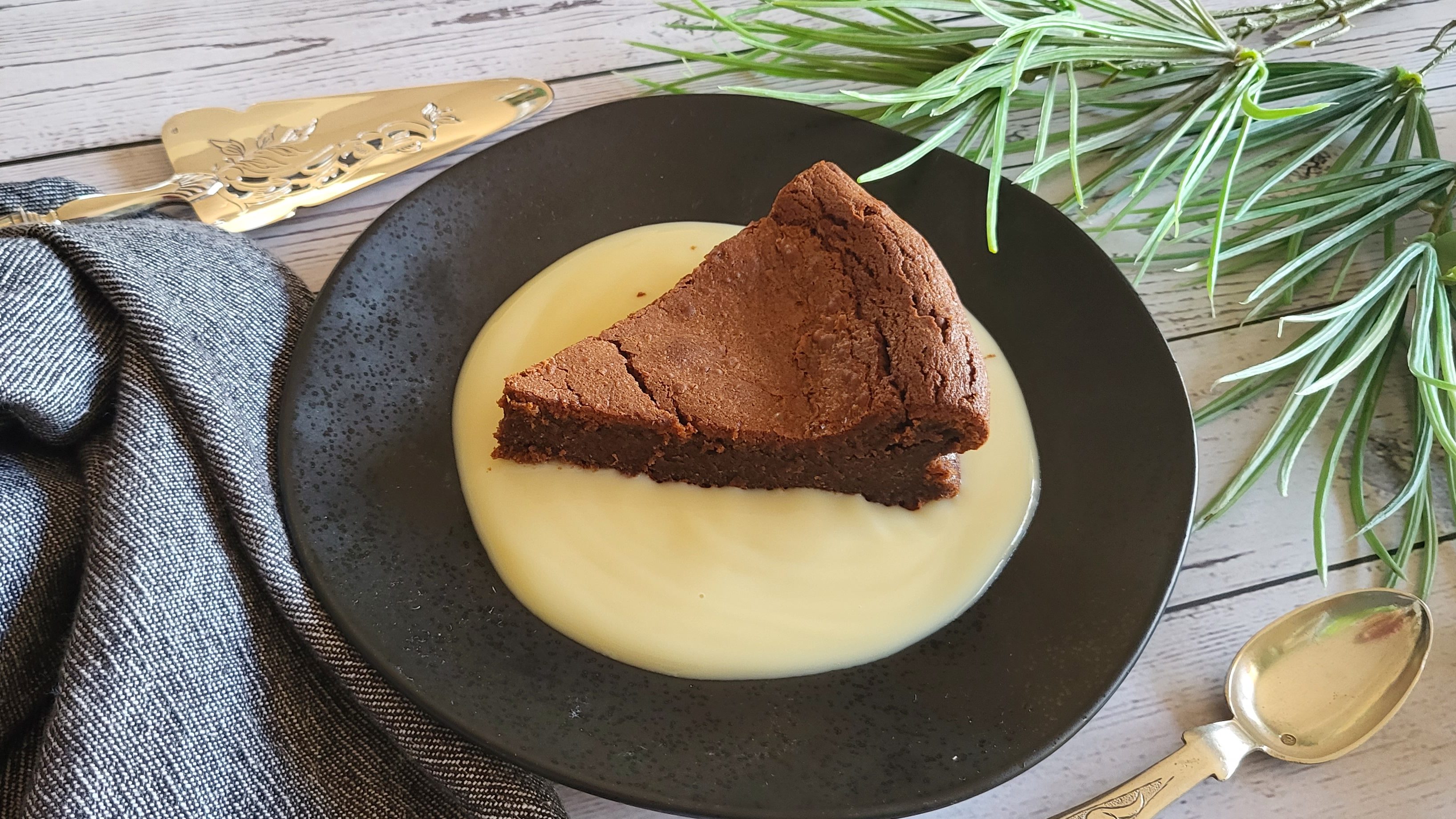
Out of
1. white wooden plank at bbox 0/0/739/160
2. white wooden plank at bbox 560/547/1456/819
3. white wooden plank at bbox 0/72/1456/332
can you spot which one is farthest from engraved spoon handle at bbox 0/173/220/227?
white wooden plank at bbox 560/547/1456/819

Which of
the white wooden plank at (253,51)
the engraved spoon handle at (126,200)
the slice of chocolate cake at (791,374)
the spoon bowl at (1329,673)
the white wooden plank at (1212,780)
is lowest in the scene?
the white wooden plank at (1212,780)

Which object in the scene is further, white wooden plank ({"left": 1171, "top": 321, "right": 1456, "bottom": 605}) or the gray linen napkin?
white wooden plank ({"left": 1171, "top": 321, "right": 1456, "bottom": 605})

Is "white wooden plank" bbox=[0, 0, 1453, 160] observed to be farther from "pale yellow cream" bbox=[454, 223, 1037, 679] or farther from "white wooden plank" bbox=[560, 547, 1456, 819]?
"white wooden plank" bbox=[560, 547, 1456, 819]

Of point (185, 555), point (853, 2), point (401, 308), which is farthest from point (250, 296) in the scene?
point (853, 2)

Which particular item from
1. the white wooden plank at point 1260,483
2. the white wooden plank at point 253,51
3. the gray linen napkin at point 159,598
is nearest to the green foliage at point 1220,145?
the white wooden plank at point 1260,483

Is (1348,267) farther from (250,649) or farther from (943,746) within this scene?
(250,649)

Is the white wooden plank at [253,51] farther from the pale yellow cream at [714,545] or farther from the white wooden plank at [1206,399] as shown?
the pale yellow cream at [714,545]

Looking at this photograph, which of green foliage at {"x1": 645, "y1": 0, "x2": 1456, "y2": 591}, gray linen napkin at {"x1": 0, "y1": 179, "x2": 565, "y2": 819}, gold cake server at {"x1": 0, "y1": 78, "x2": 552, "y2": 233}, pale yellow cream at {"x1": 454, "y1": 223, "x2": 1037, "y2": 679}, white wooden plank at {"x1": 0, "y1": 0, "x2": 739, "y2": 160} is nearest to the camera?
gray linen napkin at {"x1": 0, "y1": 179, "x2": 565, "y2": 819}
